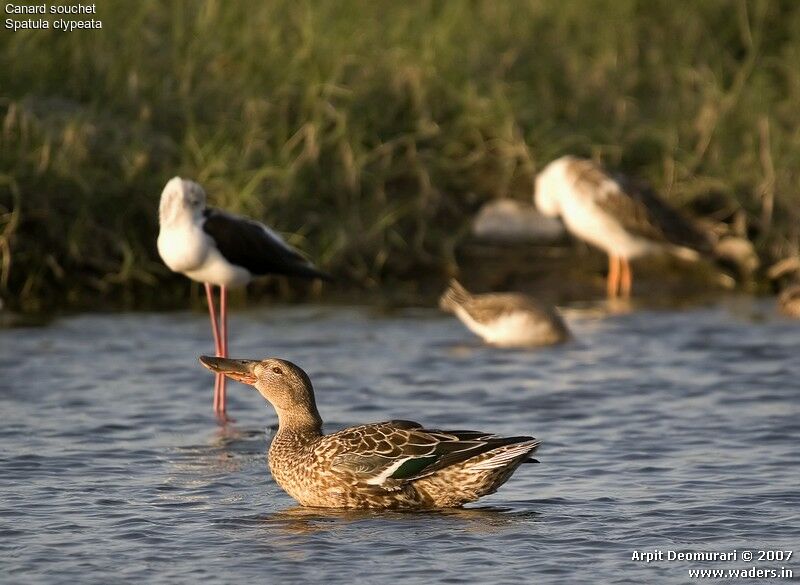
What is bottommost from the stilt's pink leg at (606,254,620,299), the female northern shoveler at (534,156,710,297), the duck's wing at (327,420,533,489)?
the duck's wing at (327,420,533,489)

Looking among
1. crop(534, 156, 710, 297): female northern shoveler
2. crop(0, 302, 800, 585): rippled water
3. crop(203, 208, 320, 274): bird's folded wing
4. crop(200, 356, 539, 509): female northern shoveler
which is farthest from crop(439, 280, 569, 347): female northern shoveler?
crop(200, 356, 539, 509): female northern shoveler

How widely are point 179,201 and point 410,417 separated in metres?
2.06

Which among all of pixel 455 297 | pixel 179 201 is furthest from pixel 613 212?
pixel 179 201

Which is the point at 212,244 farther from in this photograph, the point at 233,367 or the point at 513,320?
the point at 233,367

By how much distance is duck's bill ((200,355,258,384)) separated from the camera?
8.61 metres

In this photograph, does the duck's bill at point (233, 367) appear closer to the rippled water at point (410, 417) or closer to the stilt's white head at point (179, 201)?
the rippled water at point (410, 417)

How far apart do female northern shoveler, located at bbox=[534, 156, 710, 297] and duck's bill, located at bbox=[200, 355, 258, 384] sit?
20.0 feet

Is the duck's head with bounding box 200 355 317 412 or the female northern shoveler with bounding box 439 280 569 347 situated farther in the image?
the female northern shoveler with bounding box 439 280 569 347

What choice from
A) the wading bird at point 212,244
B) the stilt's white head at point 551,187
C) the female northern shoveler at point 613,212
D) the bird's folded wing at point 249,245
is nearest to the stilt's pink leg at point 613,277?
the female northern shoveler at point 613,212

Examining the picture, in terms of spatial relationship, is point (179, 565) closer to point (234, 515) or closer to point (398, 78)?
point (234, 515)

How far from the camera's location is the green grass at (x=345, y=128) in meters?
13.4

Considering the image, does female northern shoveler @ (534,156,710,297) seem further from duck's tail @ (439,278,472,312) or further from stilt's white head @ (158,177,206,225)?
stilt's white head @ (158,177,206,225)

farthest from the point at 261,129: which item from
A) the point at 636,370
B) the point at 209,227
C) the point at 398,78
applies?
the point at 636,370

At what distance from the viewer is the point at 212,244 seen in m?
11.2
